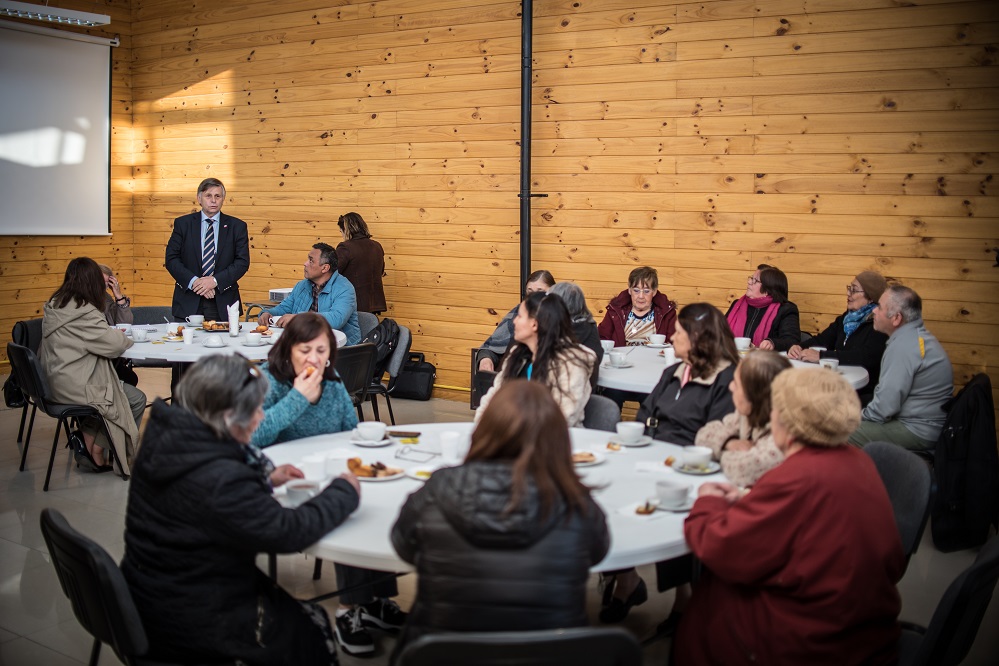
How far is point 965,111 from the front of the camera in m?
5.59

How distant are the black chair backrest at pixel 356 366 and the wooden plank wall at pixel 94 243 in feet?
16.4

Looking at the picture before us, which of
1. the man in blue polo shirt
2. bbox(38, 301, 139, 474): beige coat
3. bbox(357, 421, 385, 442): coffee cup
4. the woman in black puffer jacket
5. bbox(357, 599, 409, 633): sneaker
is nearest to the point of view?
the woman in black puffer jacket

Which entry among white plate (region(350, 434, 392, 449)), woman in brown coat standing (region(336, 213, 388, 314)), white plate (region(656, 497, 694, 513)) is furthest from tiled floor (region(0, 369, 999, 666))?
woman in brown coat standing (region(336, 213, 388, 314))

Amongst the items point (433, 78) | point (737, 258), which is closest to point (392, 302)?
point (433, 78)

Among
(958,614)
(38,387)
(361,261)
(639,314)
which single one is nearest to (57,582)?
(38,387)

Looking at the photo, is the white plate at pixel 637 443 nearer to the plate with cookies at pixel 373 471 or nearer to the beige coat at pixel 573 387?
the beige coat at pixel 573 387

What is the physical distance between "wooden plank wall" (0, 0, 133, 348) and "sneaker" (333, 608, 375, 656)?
6626 mm


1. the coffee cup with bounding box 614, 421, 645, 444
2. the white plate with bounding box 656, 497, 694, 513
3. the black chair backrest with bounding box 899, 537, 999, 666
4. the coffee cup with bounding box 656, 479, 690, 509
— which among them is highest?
the coffee cup with bounding box 614, 421, 645, 444

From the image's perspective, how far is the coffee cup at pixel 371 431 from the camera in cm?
308

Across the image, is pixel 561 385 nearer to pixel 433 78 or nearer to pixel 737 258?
pixel 737 258

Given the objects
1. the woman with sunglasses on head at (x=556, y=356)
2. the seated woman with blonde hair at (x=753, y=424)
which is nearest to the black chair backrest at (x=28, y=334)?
the woman with sunglasses on head at (x=556, y=356)

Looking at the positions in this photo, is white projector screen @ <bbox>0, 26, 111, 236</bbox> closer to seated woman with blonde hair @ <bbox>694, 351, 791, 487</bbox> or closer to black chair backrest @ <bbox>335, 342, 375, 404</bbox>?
black chair backrest @ <bbox>335, 342, 375, 404</bbox>

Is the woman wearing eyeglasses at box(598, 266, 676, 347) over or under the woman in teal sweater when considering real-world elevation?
over

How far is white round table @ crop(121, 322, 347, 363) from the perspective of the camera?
4902 mm
